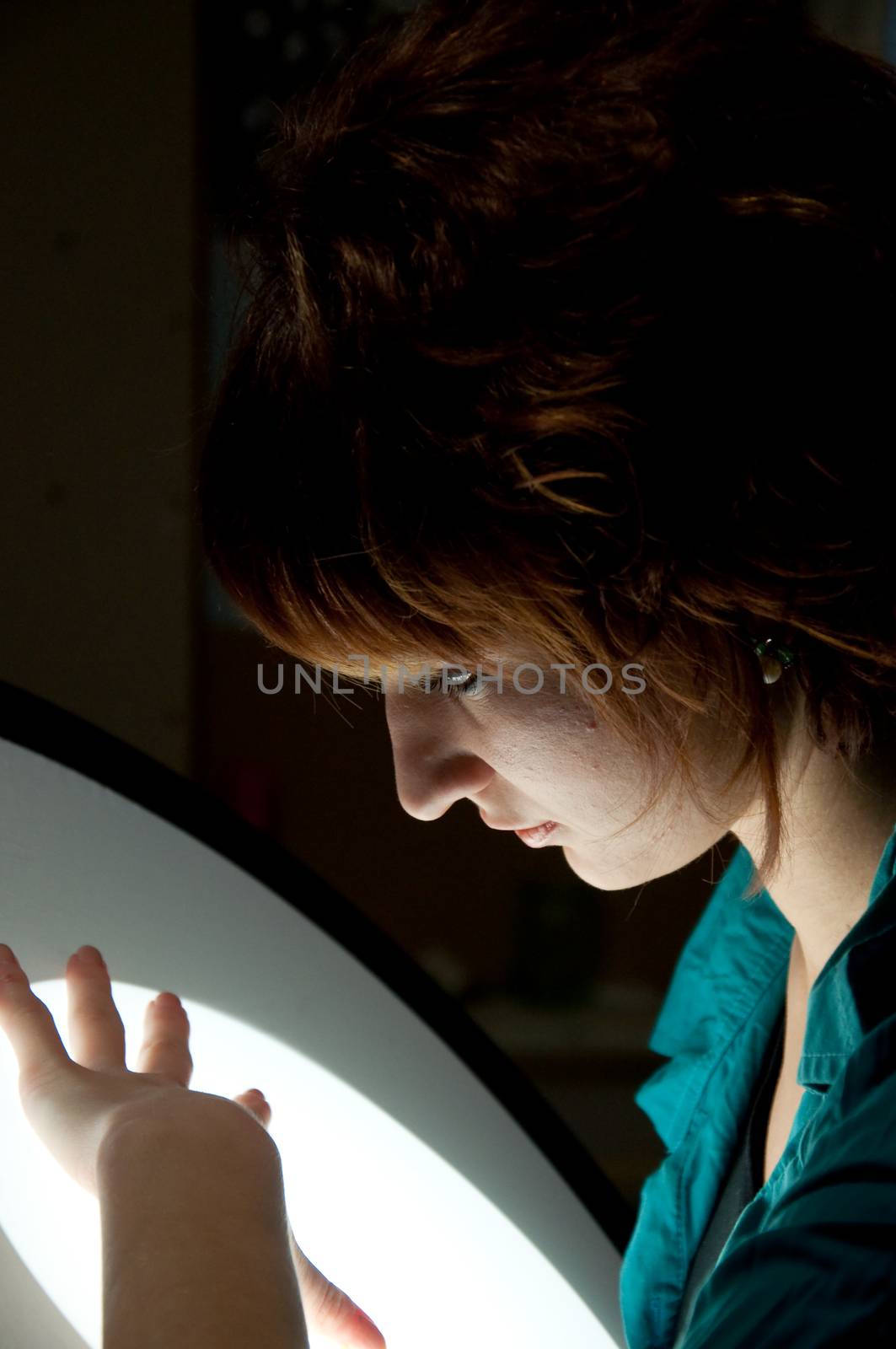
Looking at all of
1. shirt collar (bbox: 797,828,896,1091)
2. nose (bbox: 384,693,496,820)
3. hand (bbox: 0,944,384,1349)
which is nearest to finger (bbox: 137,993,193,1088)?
hand (bbox: 0,944,384,1349)

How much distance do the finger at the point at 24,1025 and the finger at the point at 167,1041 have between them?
4cm

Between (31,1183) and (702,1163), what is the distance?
425mm

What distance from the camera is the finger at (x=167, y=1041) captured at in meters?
0.46

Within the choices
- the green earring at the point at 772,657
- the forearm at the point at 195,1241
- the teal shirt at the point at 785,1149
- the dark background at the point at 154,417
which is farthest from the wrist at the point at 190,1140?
the dark background at the point at 154,417

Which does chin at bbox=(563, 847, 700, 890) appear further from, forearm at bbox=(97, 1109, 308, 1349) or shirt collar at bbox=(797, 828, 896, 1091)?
forearm at bbox=(97, 1109, 308, 1349)

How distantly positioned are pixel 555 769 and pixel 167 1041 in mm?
198

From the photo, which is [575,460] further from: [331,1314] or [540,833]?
[331,1314]

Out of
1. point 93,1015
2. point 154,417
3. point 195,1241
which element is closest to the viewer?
point 195,1241

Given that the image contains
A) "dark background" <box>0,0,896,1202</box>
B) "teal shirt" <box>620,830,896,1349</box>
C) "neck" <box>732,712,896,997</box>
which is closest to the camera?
"teal shirt" <box>620,830,896,1349</box>

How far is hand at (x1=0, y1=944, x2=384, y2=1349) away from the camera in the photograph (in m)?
0.41

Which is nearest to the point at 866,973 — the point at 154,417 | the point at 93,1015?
the point at 93,1015

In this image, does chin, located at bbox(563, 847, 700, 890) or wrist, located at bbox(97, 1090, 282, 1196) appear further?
chin, located at bbox(563, 847, 700, 890)

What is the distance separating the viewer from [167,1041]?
470mm

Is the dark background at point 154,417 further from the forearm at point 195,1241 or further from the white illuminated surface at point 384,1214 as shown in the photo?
the forearm at point 195,1241
